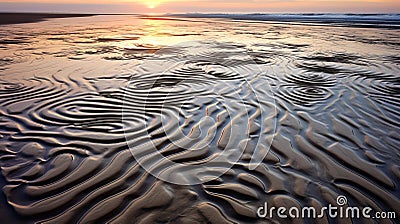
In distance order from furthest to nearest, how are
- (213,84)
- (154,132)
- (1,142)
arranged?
(213,84)
(154,132)
(1,142)

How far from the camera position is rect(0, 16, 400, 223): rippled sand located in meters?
2.79

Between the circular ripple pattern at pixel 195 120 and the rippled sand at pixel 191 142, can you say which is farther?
the circular ripple pattern at pixel 195 120

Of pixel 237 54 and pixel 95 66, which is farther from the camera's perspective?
pixel 237 54

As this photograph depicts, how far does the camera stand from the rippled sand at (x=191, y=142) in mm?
2785

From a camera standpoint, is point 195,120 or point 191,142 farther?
point 195,120

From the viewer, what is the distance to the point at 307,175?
3207mm

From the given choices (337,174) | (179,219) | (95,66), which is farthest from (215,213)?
(95,66)

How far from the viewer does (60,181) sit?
10.0 ft

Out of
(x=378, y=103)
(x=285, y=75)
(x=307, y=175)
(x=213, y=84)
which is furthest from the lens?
(x=285, y=75)

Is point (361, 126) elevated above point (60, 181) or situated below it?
above

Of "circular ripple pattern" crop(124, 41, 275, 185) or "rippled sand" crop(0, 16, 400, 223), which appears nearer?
"rippled sand" crop(0, 16, 400, 223)

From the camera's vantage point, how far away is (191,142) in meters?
3.96

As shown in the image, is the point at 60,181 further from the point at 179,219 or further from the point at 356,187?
the point at 356,187

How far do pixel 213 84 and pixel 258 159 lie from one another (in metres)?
Answer: 3.55
